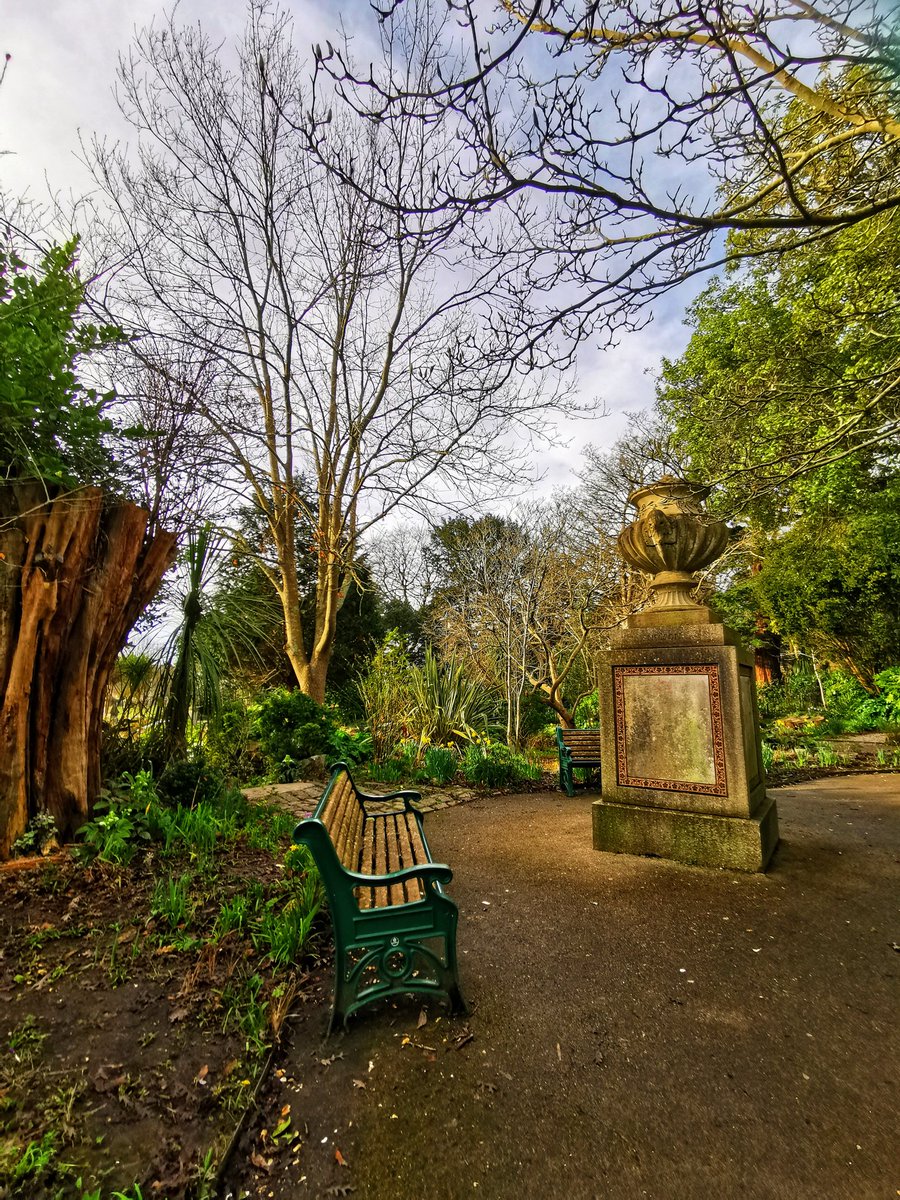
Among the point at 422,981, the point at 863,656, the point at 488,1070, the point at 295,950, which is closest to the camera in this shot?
the point at 488,1070

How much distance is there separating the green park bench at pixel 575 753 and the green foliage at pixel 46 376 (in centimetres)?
600

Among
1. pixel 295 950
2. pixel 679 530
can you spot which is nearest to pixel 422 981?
pixel 295 950

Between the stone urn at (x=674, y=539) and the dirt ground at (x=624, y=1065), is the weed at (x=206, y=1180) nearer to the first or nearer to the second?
the dirt ground at (x=624, y=1065)

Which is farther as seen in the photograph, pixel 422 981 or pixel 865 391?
pixel 865 391

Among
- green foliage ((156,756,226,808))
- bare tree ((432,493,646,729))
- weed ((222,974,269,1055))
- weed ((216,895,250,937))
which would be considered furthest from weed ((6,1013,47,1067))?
bare tree ((432,493,646,729))

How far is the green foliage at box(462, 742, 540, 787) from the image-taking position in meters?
7.13

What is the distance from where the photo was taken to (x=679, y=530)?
436cm

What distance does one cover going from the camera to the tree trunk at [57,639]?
344 cm

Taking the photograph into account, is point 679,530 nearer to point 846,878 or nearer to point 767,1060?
point 846,878

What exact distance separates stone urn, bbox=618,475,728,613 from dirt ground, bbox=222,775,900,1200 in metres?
2.28

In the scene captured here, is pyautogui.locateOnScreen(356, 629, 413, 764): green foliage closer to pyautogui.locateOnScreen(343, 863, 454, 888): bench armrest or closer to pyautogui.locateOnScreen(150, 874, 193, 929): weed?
pyautogui.locateOnScreen(150, 874, 193, 929): weed

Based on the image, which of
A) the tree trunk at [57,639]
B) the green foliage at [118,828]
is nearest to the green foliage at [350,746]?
the green foliage at [118,828]

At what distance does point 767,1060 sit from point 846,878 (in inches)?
93.2

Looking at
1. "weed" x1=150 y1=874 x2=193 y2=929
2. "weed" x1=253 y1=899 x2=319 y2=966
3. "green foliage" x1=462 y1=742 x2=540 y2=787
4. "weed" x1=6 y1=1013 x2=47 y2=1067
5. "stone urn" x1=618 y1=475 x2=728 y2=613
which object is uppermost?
"stone urn" x1=618 y1=475 x2=728 y2=613
